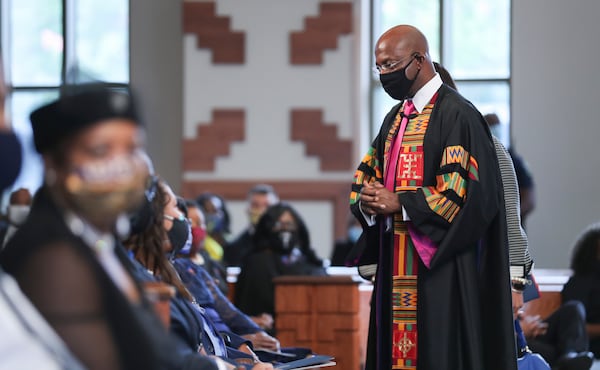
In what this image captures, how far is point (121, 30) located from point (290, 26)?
6.99ft

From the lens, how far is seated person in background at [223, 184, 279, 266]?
10.4 metres

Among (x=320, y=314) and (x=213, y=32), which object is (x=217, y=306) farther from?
(x=213, y=32)

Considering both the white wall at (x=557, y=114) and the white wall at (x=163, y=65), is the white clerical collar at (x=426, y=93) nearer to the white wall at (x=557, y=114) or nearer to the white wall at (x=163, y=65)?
the white wall at (x=557, y=114)

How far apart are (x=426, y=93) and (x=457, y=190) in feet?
1.36

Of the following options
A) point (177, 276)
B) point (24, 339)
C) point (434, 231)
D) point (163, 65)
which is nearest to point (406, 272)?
point (434, 231)

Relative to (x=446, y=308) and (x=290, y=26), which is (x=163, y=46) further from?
(x=446, y=308)

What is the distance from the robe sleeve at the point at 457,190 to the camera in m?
4.24

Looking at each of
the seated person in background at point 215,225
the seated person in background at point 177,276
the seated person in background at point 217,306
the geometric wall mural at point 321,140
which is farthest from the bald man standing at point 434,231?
the geometric wall mural at point 321,140

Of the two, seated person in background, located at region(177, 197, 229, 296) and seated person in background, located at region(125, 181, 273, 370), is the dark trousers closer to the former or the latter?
seated person in background, located at region(177, 197, 229, 296)

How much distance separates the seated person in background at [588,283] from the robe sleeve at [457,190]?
3.47m

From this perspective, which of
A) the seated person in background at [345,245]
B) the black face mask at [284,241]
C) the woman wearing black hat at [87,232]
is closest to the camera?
the woman wearing black hat at [87,232]

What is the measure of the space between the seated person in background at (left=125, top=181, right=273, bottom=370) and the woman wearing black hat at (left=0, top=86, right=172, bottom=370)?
1.09 meters

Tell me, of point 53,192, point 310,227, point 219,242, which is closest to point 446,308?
point 53,192

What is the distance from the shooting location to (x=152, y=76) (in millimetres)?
12766
